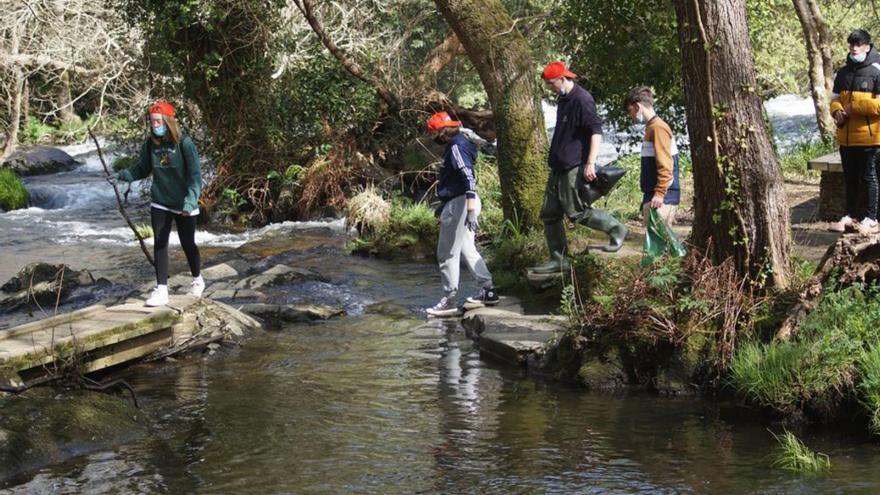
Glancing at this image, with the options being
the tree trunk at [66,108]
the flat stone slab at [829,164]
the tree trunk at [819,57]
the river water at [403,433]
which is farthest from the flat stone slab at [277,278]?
the tree trunk at [66,108]

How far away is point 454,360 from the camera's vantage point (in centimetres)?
912

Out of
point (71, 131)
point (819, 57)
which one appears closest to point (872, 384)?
point (819, 57)

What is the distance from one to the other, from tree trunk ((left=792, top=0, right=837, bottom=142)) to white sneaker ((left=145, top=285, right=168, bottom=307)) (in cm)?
1077

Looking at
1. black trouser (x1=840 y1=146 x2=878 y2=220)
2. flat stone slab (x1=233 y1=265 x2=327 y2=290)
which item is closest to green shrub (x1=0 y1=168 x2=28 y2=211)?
flat stone slab (x1=233 y1=265 x2=327 y2=290)

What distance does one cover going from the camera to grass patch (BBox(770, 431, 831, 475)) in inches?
246

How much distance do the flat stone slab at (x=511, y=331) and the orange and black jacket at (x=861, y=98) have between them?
312 centimetres

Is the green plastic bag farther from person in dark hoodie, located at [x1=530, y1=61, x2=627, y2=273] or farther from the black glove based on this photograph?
the black glove

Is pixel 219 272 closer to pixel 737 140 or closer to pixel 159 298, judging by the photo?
pixel 159 298

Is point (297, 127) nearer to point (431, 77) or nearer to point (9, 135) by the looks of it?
point (431, 77)

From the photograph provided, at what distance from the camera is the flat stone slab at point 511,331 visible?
880 cm

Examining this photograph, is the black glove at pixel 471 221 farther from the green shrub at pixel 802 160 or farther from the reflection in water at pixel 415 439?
the green shrub at pixel 802 160

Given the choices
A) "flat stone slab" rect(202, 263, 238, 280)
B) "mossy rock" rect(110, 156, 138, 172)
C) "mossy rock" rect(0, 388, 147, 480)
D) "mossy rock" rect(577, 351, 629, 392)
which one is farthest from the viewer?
"mossy rock" rect(110, 156, 138, 172)

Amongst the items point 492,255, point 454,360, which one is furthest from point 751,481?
point 492,255

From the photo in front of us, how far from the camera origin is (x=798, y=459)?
20.8ft
